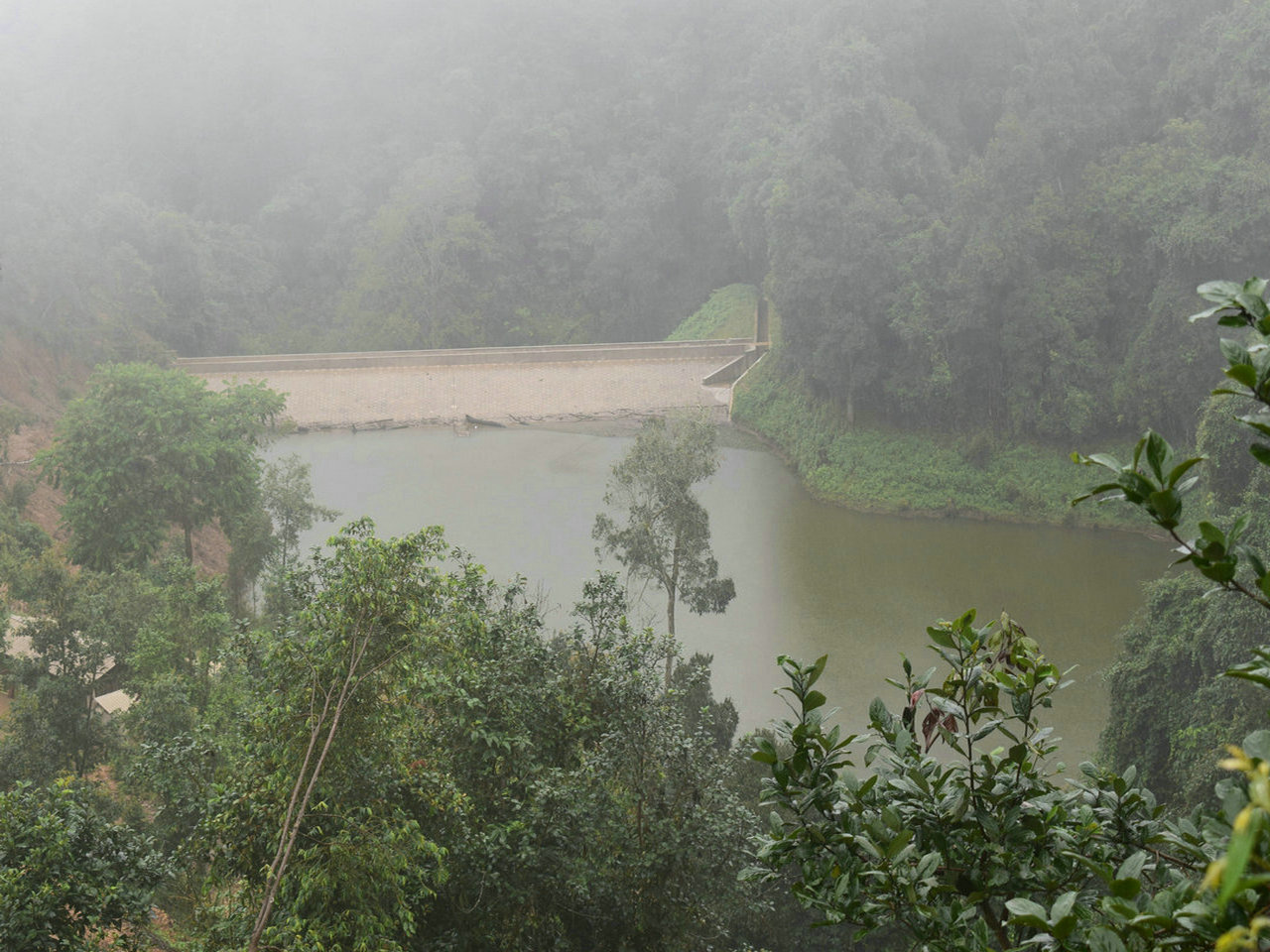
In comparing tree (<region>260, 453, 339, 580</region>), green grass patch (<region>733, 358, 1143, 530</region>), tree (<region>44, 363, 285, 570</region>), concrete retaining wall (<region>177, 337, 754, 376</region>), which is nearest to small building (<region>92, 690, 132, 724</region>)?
tree (<region>44, 363, 285, 570</region>)

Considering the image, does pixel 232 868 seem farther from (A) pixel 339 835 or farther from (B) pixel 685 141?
(B) pixel 685 141

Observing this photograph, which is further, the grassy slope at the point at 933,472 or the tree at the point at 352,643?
the grassy slope at the point at 933,472

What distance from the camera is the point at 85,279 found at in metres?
23.6

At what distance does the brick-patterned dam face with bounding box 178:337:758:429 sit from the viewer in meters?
24.0

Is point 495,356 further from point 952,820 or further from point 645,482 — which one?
point 952,820

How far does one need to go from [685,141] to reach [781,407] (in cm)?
1131

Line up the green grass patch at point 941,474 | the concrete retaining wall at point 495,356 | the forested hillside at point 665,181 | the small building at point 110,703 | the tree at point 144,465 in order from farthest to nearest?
the concrete retaining wall at point 495,356
the forested hillside at point 665,181
the green grass patch at point 941,474
the tree at point 144,465
the small building at point 110,703

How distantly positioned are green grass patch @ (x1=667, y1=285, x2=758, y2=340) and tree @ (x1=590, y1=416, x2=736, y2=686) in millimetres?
14211

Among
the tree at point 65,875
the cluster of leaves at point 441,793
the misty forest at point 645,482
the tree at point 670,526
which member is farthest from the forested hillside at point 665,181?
the tree at point 65,875

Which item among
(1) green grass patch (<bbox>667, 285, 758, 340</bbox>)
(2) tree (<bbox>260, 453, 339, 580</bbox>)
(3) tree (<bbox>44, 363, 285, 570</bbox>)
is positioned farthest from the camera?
(1) green grass patch (<bbox>667, 285, 758, 340</bbox>)

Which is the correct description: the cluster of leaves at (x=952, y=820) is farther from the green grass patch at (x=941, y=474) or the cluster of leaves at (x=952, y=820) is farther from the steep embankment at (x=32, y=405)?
the steep embankment at (x=32, y=405)

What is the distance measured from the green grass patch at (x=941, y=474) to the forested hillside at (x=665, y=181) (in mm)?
572

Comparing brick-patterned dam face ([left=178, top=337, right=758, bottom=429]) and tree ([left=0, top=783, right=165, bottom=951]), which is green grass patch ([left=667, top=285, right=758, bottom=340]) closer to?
brick-patterned dam face ([left=178, top=337, right=758, bottom=429])

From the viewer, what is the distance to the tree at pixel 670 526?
12.1 meters
